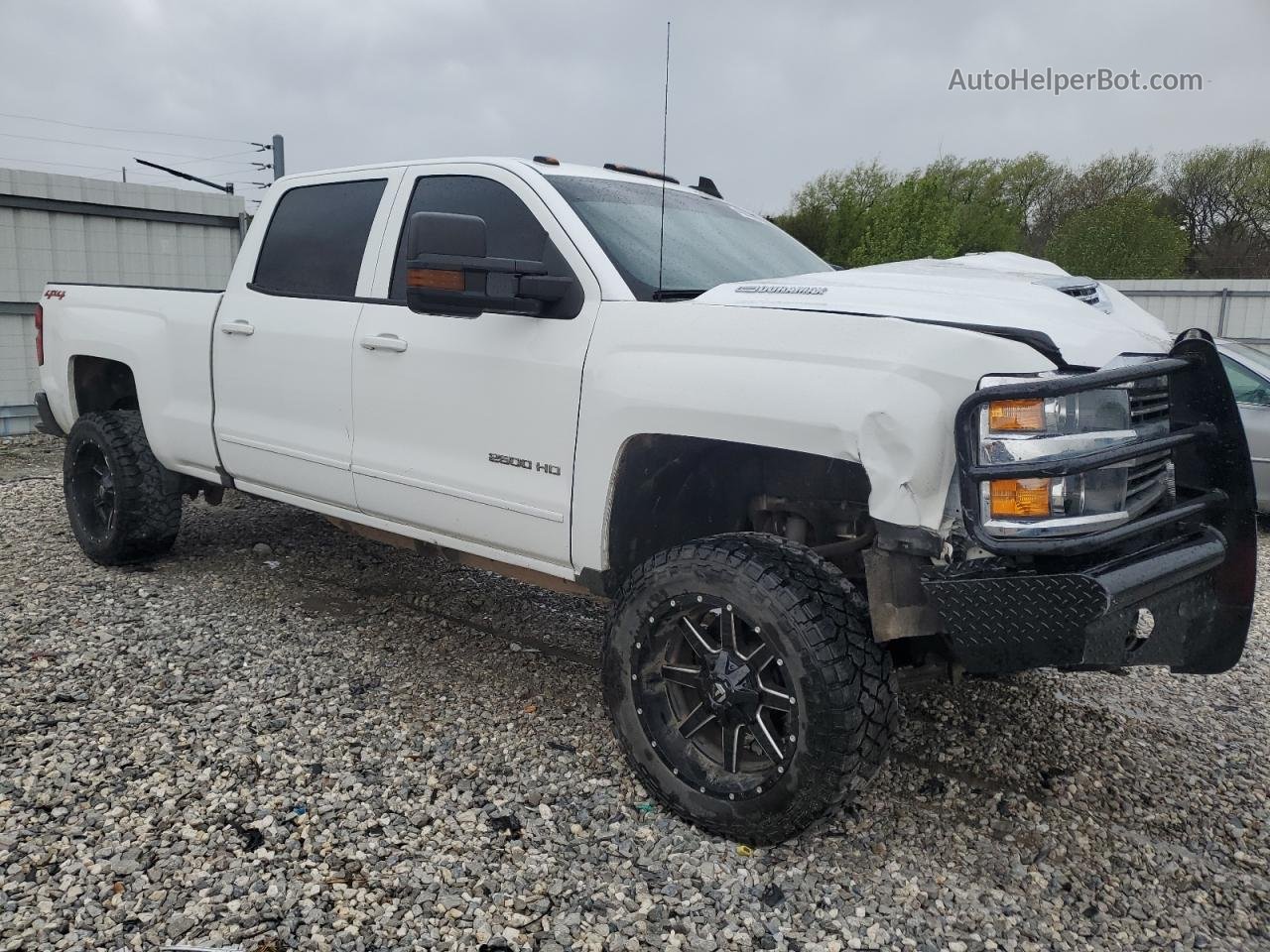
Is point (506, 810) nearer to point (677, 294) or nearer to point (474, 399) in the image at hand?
point (474, 399)

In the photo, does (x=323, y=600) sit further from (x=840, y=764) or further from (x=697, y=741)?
(x=840, y=764)

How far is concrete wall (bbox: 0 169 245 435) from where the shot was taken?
10562mm


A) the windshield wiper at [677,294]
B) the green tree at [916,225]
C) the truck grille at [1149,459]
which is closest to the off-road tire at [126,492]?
Answer: the windshield wiper at [677,294]

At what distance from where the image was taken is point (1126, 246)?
32156 mm

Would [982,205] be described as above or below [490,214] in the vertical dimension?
above

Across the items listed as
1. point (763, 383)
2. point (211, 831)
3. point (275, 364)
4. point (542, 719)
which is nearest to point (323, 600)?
point (275, 364)

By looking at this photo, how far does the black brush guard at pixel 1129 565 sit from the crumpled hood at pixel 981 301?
149 millimetres

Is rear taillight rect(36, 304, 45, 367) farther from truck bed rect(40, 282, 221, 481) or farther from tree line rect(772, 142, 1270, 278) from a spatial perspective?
tree line rect(772, 142, 1270, 278)

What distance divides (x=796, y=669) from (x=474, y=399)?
1.48 meters

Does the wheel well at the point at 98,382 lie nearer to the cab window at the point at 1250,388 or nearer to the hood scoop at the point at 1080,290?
the hood scoop at the point at 1080,290

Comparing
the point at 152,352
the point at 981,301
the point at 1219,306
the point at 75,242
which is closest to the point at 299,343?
the point at 152,352

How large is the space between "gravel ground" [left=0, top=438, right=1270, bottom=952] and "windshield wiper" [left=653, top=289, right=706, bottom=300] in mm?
1559

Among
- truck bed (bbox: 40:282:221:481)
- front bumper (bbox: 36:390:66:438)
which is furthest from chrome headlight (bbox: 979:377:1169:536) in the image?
front bumper (bbox: 36:390:66:438)

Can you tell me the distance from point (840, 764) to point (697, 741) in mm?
526
